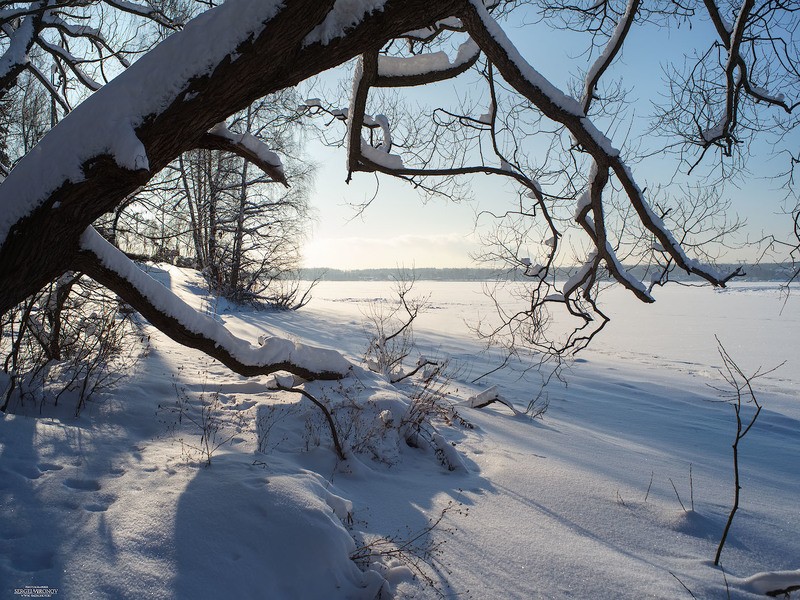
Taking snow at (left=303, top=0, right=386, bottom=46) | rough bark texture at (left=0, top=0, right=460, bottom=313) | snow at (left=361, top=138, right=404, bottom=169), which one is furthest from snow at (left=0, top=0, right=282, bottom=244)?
snow at (left=361, top=138, right=404, bottom=169)

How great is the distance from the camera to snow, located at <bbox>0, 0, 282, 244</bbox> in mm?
1701

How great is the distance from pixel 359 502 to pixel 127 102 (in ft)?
8.60

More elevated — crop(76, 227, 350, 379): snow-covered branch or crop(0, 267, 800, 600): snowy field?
crop(76, 227, 350, 379): snow-covered branch

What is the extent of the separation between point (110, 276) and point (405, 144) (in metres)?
3.18

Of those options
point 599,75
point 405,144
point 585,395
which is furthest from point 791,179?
point 585,395

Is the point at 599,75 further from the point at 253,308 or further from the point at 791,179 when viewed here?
the point at 253,308

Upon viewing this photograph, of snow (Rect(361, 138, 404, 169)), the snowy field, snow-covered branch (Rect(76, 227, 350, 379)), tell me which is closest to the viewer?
the snowy field

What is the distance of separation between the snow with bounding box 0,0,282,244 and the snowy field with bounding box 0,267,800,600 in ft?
4.47

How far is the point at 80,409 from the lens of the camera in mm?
3367

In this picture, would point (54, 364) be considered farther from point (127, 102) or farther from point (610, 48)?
point (610, 48)

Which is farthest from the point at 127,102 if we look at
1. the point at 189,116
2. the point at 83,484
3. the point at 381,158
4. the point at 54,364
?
the point at 54,364

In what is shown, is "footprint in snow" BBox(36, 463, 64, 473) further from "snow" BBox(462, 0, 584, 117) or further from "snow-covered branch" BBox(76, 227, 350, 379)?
"snow" BBox(462, 0, 584, 117)

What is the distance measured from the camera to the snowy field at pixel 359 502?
1.84 meters

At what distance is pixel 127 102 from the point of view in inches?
67.5
